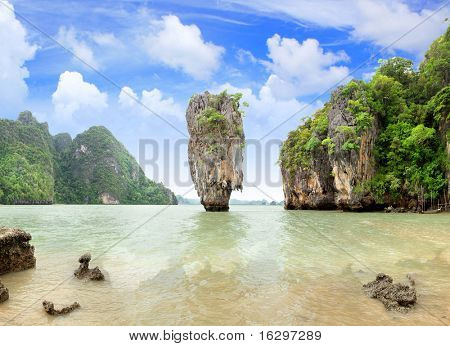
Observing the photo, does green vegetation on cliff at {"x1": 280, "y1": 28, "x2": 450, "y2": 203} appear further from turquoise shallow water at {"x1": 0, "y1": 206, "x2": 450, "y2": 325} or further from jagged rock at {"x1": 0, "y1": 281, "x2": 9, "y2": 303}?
jagged rock at {"x1": 0, "y1": 281, "x2": 9, "y2": 303}

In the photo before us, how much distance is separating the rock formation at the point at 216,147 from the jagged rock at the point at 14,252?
2395 centimetres

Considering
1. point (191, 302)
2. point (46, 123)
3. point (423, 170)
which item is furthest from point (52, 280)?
point (46, 123)

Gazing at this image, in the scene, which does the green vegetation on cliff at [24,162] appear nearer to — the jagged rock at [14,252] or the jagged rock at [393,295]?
the jagged rock at [14,252]

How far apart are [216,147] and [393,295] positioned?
27266 millimetres

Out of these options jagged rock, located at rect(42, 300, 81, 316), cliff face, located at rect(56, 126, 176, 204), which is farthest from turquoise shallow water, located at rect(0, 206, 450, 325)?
cliff face, located at rect(56, 126, 176, 204)

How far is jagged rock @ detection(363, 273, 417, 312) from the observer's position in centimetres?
448

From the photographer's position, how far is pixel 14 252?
269 inches

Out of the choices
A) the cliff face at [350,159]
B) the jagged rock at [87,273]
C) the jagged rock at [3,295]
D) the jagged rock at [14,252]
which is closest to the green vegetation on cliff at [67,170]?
the cliff face at [350,159]

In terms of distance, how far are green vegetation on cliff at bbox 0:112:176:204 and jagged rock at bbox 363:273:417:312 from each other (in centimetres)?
8501

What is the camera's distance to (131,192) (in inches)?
4296

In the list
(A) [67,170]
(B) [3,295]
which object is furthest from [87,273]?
(A) [67,170]

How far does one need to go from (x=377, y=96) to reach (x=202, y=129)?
16.1 m

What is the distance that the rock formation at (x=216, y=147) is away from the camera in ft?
103

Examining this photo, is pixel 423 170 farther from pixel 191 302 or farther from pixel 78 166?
pixel 78 166
